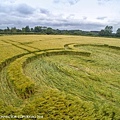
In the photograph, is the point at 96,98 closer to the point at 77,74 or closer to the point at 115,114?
the point at 115,114

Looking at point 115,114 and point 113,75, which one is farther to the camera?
point 113,75

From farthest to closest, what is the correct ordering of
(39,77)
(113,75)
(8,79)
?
1. (113,75)
2. (39,77)
3. (8,79)

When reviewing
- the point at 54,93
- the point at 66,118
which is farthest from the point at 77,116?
the point at 54,93

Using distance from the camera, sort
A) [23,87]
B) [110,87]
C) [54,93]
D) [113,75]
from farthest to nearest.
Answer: [113,75]
[110,87]
[23,87]
[54,93]

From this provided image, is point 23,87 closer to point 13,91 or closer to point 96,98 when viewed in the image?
point 13,91

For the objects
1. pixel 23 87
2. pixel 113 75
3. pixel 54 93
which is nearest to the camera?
pixel 54 93

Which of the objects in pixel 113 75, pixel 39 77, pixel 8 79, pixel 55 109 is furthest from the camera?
pixel 113 75

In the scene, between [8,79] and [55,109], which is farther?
[8,79]

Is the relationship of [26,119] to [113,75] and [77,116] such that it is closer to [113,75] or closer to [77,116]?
[77,116]

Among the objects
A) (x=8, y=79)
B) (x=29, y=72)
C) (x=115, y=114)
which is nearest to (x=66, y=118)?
(x=115, y=114)
